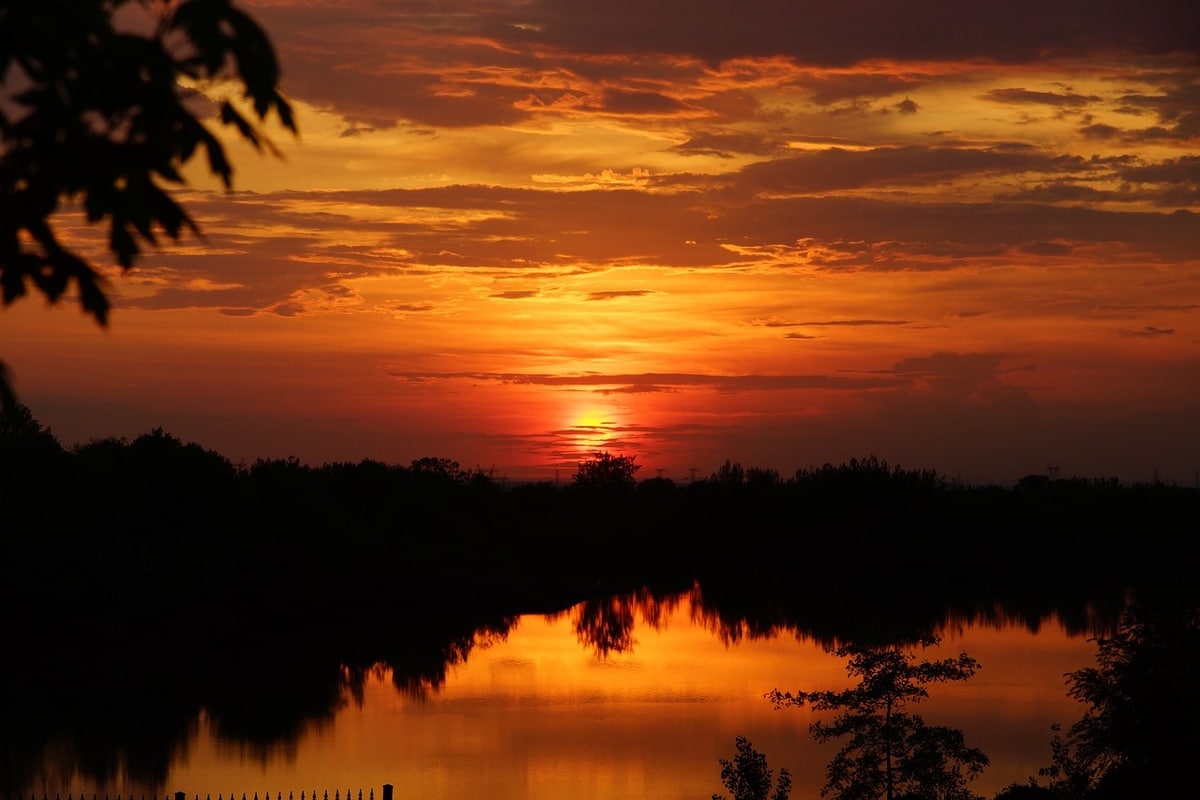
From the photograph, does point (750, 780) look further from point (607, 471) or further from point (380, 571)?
point (607, 471)

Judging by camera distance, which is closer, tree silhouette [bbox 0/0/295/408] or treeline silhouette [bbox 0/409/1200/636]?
tree silhouette [bbox 0/0/295/408]

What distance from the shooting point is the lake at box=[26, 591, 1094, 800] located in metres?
28.5

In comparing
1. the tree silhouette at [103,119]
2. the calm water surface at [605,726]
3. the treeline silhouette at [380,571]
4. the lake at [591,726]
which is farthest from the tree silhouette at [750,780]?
the tree silhouette at [103,119]

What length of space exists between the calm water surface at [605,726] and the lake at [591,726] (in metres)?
0.07

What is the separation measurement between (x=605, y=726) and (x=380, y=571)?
33.1 meters

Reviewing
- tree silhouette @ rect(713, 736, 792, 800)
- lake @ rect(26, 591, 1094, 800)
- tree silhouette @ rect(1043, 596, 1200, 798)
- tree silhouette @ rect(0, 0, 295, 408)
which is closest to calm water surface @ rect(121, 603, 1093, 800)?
lake @ rect(26, 591, 1094, 800)

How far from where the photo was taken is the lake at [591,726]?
93.5ft

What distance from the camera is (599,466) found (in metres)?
157

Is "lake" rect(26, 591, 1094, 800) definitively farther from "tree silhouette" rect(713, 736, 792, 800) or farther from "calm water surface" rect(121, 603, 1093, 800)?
"tree silhouette" rect(713, 736, 792, 800)

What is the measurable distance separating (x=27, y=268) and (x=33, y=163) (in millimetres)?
310

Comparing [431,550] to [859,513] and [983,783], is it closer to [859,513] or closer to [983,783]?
[859,513]

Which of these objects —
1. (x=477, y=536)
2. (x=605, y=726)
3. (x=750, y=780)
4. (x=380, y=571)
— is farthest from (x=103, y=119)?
(x=477, y=536)

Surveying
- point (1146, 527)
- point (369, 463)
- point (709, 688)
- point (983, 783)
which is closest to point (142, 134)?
point (983, 783)

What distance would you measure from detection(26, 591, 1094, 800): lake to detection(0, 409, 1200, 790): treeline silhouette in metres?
1.03
